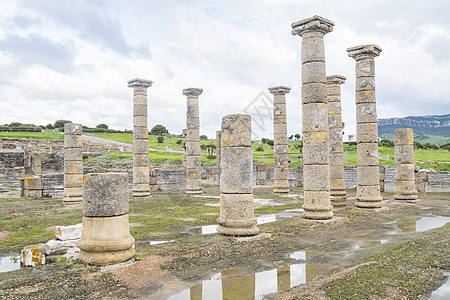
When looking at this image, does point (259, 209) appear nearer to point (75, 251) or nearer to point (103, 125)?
point (75, 251)

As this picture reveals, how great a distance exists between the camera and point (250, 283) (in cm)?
645

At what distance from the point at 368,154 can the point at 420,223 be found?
159 inches

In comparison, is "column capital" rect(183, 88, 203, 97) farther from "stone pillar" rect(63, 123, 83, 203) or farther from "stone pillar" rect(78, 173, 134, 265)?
"stone pillar" rect(78, 173, 134, 265)

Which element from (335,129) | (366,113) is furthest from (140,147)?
(366,113)

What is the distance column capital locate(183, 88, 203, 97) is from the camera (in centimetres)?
2342

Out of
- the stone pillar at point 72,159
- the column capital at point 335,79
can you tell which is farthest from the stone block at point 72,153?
the column capital at point 335,79

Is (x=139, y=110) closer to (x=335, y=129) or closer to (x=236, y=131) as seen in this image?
(x=335, y=129)

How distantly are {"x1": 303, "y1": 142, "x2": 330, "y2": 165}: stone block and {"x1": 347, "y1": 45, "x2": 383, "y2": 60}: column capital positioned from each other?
5.58m

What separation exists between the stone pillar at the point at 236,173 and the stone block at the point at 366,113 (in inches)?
297

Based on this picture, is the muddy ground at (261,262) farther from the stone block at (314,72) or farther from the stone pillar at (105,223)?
the stone block at (314,72)

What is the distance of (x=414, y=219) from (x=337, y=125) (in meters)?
6.67

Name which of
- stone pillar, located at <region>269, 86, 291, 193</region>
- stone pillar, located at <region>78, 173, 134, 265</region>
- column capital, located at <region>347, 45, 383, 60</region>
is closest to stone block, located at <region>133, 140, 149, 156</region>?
stone pillar, located at <region>269, 86, 291, 193</region>

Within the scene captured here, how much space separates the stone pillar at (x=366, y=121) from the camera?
15570 mm

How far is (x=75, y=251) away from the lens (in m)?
8.23
